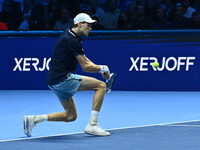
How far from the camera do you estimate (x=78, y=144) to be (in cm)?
745

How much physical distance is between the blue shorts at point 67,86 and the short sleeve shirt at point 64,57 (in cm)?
6

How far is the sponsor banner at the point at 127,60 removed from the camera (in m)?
13.1

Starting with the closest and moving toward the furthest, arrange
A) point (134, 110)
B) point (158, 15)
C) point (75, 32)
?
point (75, 32)
point (134, 110)
point (158, 15)

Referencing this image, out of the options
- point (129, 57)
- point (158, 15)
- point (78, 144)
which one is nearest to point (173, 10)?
point (158, 15)

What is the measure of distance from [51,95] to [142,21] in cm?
315

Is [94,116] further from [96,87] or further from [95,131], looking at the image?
[96,87]

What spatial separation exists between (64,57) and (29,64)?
18.6ft

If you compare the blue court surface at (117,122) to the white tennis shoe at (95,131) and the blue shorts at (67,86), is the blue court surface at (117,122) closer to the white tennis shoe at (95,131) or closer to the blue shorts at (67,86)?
the white tennis shoe at (95,131)

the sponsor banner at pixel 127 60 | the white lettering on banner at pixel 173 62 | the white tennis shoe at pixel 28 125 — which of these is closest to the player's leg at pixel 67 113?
the white tennis shoe at pixel 28 125

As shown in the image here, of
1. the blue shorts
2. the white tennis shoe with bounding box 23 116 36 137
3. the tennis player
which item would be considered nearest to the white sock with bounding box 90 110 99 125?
the tennis player

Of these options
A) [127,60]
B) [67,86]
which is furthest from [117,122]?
[127,60]

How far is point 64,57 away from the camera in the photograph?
786 centimetres

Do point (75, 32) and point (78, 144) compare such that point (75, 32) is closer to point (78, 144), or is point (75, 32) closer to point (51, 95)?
point (78, 144)

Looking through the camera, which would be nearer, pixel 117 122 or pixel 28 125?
pixel 28 125
